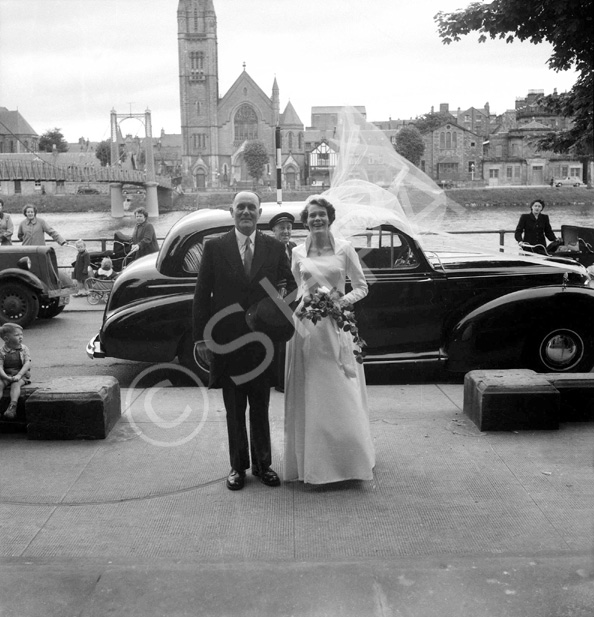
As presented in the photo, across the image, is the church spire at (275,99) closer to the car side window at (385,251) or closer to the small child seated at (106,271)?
the small child seated at (106,271)

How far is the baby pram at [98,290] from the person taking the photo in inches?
566

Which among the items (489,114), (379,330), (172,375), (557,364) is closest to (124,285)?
(172,375)

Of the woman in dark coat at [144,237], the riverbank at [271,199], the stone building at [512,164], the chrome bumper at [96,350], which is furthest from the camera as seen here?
the stone building at [512,164]

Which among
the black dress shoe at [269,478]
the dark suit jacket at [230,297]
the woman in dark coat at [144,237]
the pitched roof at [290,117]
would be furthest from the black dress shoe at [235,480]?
the pitched roof at [290,117]

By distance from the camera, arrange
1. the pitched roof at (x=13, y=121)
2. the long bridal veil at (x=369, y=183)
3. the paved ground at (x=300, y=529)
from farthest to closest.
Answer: the pitched roof at (x=13, y=121) < the long bridal veil at (x=369, y=183) < the paved ground at (x=300, y=529)

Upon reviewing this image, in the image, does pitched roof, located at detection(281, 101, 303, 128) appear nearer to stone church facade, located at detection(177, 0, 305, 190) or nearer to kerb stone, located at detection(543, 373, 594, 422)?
stone church facade, located at detection(177, 0, 305, 190)

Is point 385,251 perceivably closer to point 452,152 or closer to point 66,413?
point 66,413

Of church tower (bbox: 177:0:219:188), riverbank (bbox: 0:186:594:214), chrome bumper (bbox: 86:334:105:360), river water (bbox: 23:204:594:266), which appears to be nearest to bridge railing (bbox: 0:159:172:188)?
river water (bbox: 23:204:594:266)

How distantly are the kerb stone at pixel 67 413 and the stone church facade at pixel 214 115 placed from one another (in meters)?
139

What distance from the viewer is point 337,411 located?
4828mm

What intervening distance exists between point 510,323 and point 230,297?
3.68m

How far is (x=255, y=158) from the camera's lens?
139 metres

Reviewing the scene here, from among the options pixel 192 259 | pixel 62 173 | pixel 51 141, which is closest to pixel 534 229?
pixel 192 259

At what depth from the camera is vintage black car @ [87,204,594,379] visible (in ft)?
24.8
